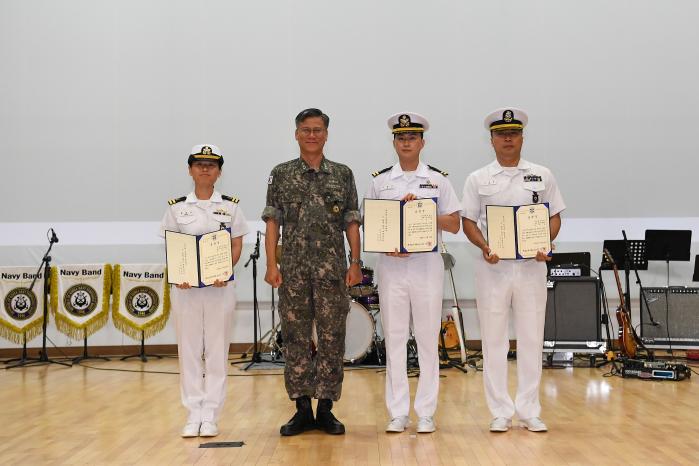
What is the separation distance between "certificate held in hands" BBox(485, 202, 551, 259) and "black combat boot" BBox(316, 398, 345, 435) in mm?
1325

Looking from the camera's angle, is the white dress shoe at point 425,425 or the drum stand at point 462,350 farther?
the drum stand at point 462,350

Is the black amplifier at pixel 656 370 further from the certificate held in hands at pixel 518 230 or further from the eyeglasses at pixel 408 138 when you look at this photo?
the eyeglasses at pixel 408 138

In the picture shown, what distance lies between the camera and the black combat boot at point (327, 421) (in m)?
4.49

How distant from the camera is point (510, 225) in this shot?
453cm

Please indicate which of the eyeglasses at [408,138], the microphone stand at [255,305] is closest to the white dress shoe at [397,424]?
the eyeglasses at [408,138]

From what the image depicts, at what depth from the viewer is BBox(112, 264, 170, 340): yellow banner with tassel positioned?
8859 millimetres

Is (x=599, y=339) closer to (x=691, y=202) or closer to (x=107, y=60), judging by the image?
(x=691, y=202)

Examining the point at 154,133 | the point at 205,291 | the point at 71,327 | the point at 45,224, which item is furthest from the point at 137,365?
the point at 205,291

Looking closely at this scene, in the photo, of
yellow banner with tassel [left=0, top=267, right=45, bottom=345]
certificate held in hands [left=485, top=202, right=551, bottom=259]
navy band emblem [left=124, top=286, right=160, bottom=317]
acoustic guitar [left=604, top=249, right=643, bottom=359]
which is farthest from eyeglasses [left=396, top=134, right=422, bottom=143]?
yellow banner with tassel [left=0, top=267, right=45, bottom=345]

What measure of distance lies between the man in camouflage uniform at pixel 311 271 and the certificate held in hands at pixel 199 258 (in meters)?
0.25

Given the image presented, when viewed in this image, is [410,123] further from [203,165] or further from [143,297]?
[143,297]

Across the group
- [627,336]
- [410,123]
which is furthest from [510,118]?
[627,336]

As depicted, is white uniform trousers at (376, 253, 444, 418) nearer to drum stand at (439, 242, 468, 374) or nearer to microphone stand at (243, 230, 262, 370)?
drum stand at (439, 242, 468, 374)

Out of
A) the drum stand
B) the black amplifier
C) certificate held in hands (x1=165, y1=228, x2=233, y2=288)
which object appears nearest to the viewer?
certificate held in hands (x1=165, y1=228, x2=233, y2=288)
